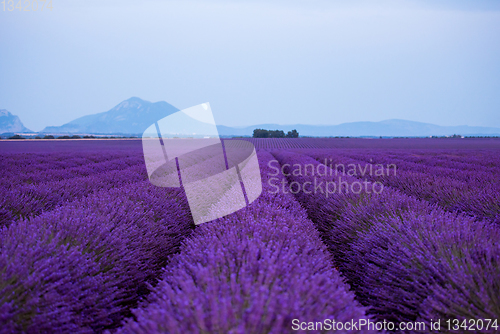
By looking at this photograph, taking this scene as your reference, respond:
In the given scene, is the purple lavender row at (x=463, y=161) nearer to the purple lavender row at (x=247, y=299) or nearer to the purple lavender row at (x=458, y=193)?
the purple lavender row at (x=458, y=193)

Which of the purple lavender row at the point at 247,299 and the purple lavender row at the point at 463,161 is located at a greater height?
the purple lavender row at the point at 463,161

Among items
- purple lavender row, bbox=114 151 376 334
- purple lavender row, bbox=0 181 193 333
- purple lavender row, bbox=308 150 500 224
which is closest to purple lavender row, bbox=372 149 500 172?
purple lavender row, bbox=308 150 500 224

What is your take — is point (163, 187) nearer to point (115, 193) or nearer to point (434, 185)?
point (115, 193)

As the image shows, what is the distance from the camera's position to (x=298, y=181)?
5.91 meters

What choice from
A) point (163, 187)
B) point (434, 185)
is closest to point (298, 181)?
point (434, 185)

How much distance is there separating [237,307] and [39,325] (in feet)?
3.06

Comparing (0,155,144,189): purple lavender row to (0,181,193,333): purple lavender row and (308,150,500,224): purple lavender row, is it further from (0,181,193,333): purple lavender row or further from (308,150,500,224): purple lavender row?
(308,150,500,224): purple lavender row

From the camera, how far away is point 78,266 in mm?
1436

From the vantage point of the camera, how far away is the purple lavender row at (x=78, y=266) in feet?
3.84

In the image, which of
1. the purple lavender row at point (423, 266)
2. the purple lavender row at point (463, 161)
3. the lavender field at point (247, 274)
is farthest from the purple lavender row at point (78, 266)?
the purple lavender row at point (463, 161)

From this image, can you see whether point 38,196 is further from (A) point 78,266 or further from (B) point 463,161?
(B) point 463,161

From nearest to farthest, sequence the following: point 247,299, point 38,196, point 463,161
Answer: point 247,299 → point 38,196 → point 463,161

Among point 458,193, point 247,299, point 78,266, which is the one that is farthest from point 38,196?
point 458,193

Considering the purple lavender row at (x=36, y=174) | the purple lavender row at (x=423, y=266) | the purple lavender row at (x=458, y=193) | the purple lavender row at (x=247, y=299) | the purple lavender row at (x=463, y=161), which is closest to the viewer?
the purple lavender row at (x=247, y=299)
